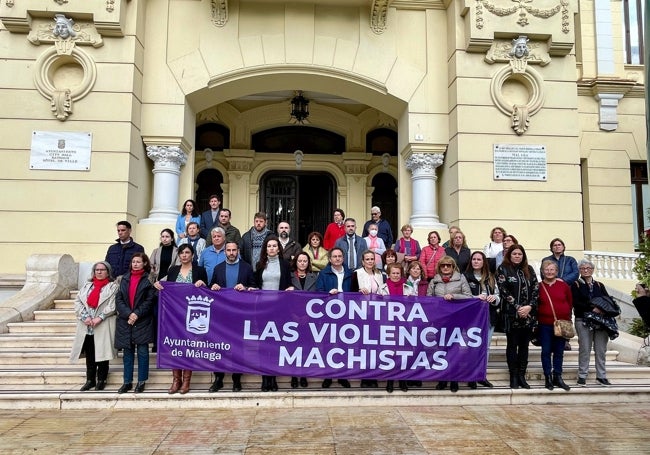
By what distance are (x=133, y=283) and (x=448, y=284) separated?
13.0 ft

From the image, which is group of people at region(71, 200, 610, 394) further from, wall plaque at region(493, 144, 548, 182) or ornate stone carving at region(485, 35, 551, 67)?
ornate stone carving at region(485, 35, 551, 67)

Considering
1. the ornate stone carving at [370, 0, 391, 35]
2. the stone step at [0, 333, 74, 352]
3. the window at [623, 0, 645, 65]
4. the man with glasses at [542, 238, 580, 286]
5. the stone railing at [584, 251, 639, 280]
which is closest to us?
the stone step at [0, 333, 74, 352]

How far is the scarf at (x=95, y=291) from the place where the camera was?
19.3 ft

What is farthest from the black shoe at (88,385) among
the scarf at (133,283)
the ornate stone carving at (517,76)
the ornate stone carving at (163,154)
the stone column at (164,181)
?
the ornate stone carving at (517,76)

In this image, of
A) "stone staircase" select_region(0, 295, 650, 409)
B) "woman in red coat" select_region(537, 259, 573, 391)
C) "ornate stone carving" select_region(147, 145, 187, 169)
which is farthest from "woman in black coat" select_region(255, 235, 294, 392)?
"ornate stone carving" select_region(147, 145, 187, 169)

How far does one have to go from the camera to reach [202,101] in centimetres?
1068

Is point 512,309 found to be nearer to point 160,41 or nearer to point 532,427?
point 532,427

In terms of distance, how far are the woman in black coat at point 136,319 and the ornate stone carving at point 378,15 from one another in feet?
23.8

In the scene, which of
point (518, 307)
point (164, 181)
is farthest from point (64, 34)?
point (518, 307)

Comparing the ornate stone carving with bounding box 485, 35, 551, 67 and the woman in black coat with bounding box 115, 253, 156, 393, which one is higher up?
the ornate stone carving with bounding box 485, 35, 551, 67

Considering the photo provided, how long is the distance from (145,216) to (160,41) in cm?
367

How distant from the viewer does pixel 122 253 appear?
704 cm

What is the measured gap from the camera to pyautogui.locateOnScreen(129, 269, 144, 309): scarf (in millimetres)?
5898

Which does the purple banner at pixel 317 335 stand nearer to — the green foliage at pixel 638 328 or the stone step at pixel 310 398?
the stone step at pixel 310 398
